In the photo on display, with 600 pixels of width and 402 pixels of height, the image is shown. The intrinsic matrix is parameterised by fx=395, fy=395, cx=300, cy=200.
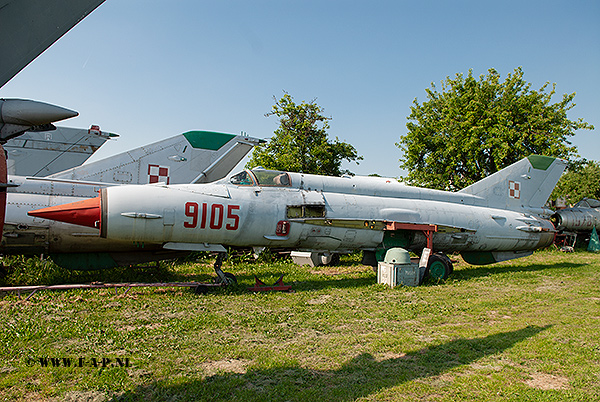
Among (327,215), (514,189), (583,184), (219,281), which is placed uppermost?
(583,184)

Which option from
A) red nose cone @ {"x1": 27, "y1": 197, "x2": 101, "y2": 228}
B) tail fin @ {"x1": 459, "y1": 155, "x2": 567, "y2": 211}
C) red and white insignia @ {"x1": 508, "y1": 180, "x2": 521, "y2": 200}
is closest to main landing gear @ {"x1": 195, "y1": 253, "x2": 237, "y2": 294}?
red nose cone @ {"x1": 27, "y1": 197, "x2": 101, "y2": 228}

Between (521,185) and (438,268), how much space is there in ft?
18.3

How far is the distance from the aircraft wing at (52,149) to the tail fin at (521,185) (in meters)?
12.8

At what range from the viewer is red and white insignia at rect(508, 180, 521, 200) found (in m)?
13.8

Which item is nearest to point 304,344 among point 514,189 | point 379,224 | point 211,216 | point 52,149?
point 211,216

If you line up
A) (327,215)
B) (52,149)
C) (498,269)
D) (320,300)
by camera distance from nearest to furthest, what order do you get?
1. (320,300)
2. (327,215)
3. (52,149)
4. (498,269)

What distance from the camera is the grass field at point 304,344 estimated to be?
4137mm

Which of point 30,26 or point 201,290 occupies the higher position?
point 30,26

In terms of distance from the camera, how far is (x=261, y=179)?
973 cm

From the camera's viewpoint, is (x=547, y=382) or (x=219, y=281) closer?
(x=547, y=382)

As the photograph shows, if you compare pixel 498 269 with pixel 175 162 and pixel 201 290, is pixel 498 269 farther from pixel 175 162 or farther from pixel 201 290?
pixel 175 162

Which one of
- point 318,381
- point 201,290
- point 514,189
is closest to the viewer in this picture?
point 318,381

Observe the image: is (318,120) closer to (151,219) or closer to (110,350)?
(151,219)

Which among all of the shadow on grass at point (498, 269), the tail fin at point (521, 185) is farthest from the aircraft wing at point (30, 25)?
the tail fin at point (521, 185)
